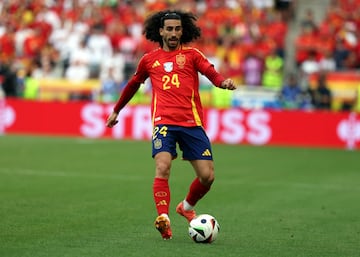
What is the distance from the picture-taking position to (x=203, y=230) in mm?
9078

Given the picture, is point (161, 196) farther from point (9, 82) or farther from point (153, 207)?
point (9, 82)

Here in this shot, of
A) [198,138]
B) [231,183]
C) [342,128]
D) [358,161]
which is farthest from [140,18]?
[198,138]

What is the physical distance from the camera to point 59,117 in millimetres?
25844

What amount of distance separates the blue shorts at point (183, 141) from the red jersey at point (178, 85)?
0.06m

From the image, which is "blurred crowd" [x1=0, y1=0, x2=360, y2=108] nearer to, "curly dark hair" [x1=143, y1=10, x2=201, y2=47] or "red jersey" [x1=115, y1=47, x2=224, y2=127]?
"curly dark hair" [x1=143, y1=10, x2=201, y2=47]

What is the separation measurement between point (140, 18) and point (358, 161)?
1303cm

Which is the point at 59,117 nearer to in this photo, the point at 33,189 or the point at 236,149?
the point at 236,149

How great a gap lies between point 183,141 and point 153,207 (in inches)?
104

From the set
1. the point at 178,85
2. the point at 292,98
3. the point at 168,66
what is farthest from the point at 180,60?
the point at 292,98

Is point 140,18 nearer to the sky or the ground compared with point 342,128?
nearer to the sky

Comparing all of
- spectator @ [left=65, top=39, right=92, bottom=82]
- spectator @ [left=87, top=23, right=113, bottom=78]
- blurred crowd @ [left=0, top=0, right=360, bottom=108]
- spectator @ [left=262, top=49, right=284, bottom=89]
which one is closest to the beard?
blurred crowd @ [left=0, top=0, right=360, bottom=108]

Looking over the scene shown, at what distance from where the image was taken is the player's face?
967cm

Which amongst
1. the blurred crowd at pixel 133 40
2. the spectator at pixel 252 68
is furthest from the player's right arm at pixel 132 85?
the spectator at pixel 252 68

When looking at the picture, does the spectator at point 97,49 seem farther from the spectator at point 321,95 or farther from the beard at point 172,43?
the beard at point 172,43
